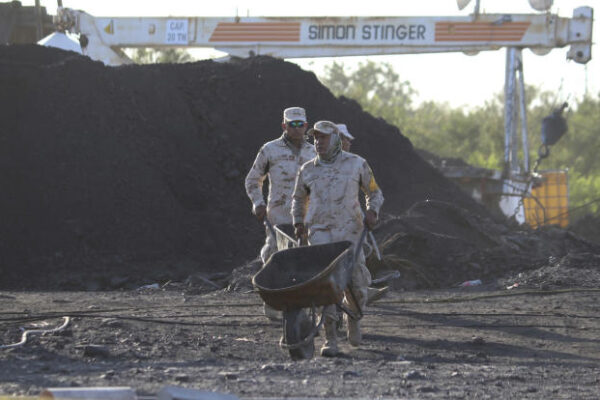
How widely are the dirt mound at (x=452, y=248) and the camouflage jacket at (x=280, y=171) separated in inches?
184

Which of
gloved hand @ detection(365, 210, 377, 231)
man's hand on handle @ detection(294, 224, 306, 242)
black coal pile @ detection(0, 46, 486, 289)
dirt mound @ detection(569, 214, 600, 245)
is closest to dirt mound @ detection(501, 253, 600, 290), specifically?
black coal pile @ detection(0, 46, 486, 289)

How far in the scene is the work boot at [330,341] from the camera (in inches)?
369

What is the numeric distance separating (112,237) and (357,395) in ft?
43.0

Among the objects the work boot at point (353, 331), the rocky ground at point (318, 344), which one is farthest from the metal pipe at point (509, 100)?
the work boot at point (353, 331)

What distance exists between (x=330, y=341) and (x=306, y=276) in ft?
1.92

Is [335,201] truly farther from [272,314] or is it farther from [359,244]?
[272,314]

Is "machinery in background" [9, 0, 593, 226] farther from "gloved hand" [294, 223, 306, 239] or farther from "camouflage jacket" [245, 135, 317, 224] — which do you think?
"gloved hand" [294, 223, 306, 239]

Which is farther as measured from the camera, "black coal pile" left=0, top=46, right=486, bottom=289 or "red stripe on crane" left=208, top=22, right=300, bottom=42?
"red stripe on crane" left=208, top=22, right=300, bottom=42

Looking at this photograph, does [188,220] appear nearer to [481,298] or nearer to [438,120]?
[481,298]

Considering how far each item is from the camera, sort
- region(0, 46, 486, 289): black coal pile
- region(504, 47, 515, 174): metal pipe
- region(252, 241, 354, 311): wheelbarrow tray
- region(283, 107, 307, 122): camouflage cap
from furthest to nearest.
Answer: region(504, 47, 515, 174): metal pipe
region(0, 46, 486, 289): black coal pile
region(283, 107, 307, 122): camouflage cap
region(252, 241, 354, 311): wheelbarrow tray

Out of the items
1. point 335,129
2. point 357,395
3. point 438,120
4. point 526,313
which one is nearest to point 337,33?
point 526,313

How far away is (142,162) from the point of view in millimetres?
21812

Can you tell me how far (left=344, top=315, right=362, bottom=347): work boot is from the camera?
32.4 ft

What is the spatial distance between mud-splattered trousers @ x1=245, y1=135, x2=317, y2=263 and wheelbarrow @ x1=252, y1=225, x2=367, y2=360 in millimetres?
2226
